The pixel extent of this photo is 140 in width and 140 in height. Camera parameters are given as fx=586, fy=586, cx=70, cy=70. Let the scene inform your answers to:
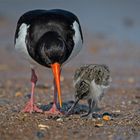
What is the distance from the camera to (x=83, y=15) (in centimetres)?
1889

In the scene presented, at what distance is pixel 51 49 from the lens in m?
6.97

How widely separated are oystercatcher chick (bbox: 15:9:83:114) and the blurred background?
295 cm

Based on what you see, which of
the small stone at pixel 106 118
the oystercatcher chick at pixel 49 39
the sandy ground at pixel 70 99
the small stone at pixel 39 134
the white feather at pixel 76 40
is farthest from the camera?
the white feather at pixel 76 40

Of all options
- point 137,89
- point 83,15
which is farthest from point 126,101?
point 83,15

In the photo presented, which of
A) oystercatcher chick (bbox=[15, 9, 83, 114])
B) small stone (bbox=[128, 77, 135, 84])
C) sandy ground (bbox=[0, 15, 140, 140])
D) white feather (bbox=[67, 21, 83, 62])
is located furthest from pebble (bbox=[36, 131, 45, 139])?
small stone (bbox=[128, 77, 135, 84])

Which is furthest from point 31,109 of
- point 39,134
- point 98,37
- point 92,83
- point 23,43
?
point 98,37

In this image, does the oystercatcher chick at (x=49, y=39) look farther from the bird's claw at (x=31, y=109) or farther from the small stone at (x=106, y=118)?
the small stone at (x=106, y=118)

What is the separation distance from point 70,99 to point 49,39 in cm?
231

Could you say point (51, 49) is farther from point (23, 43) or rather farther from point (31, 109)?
point (31, 109)

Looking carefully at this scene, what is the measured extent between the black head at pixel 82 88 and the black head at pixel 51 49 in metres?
0.40

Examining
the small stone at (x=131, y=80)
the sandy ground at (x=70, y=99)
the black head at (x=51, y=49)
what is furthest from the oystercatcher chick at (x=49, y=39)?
the small stone at (x=131, y=80)

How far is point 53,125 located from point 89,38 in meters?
8.86

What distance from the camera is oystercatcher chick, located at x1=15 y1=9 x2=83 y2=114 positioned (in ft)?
23.2

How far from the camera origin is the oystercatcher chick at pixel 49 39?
7.09m
